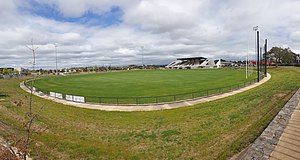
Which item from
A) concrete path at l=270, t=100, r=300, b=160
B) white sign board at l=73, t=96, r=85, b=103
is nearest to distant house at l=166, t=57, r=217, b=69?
white sign board at l=73, t=96, r=85, b=103

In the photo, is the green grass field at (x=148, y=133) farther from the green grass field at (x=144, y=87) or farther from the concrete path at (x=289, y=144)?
the green grass field at (x=144, y=87)

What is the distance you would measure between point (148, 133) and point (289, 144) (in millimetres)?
9466

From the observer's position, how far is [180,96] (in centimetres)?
3025

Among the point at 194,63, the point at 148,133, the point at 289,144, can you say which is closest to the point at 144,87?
the point at 148,133

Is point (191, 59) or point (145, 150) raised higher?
point (191, 59)

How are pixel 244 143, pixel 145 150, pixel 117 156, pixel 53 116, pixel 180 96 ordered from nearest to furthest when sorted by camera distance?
pixel 244 143 < pixel 117 156 < pixel 145 150 < pixel 53 116 < pixel 180 96

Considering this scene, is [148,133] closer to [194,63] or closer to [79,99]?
[79,99]

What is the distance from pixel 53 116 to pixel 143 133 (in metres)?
9.11

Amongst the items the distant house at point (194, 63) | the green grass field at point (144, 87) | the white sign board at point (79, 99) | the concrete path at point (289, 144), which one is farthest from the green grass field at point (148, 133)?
the distant house at point (194, 63)

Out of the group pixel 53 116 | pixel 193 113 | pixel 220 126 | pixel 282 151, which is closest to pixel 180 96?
pixel 193 113

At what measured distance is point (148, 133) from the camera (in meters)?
14.8

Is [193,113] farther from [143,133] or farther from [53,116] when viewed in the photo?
[53,116]

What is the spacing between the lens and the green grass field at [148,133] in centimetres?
1034

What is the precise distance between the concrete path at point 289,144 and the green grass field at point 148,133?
1.09 meters
